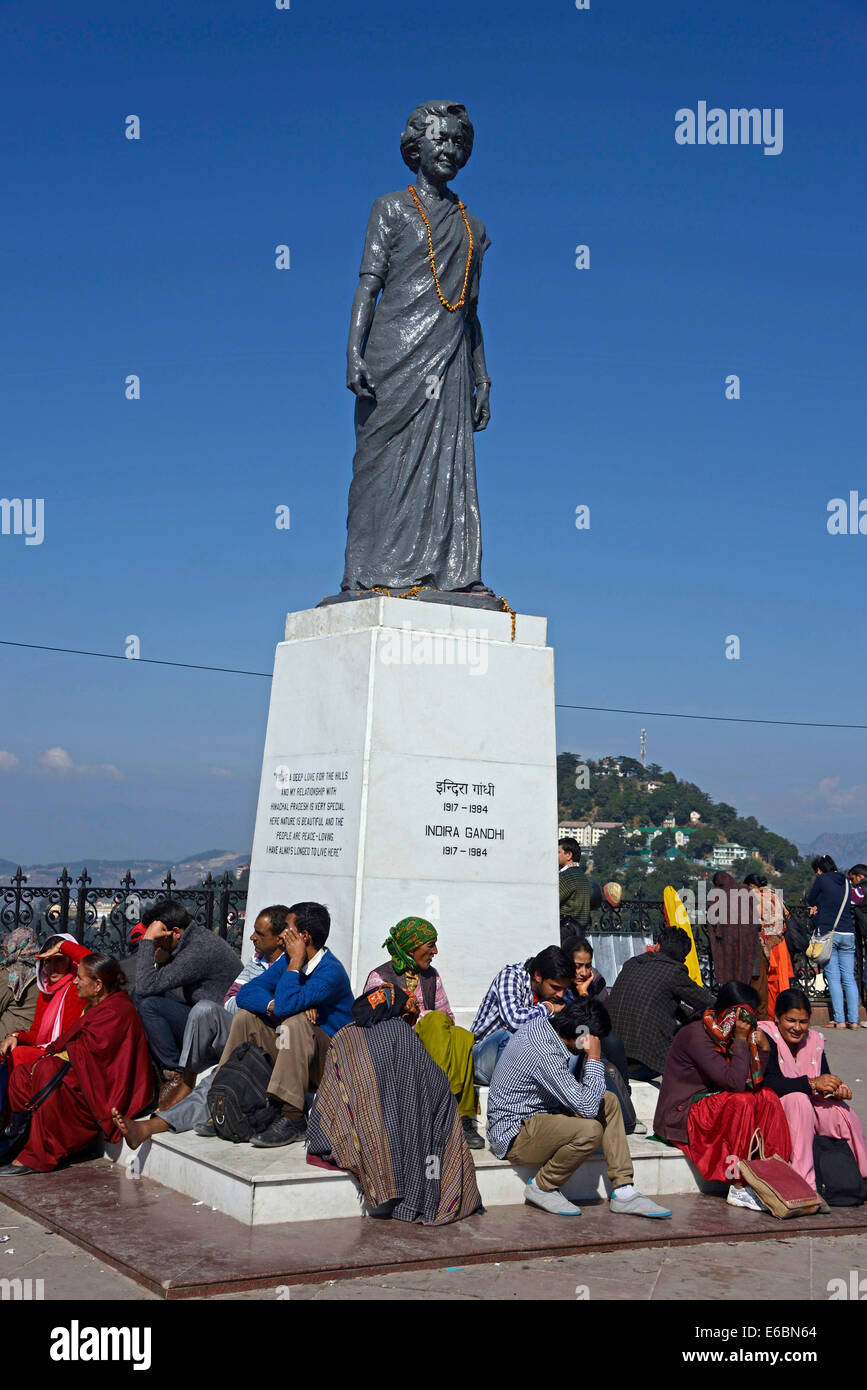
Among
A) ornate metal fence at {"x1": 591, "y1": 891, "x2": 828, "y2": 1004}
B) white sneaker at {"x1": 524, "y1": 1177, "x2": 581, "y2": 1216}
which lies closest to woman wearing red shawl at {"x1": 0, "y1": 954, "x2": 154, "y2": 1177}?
white sneaker at {"x1": 524, "y1": 1177, "x2": 581, "y2": 1216}

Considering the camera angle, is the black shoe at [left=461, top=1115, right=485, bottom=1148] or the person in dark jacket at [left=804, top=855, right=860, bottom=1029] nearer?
the black shoe at [left=461, top=1115, right=485, bottom=1148]

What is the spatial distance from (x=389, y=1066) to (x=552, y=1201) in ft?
3.30

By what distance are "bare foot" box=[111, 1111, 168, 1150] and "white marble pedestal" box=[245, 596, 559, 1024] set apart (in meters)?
1.36

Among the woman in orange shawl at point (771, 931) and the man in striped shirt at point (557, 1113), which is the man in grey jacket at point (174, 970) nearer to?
the man in striped shirt at point (557, 1113)

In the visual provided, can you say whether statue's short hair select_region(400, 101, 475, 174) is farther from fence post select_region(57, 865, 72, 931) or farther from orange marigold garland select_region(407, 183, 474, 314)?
fence post select_region(57, 865, 72, 931)

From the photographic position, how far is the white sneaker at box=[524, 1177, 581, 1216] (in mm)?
6414

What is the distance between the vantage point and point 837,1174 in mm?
6984

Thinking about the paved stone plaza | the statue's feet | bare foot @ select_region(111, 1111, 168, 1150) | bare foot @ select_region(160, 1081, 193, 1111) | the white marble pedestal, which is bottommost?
the paved stone plaza

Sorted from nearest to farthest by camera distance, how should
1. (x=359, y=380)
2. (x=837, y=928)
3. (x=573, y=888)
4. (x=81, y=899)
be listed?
1. (x=359, y=380)
2. (x=573, y=888)
3. (x=81, y=899)
4. (x=837, y=928)

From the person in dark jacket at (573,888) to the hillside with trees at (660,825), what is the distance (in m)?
19.0

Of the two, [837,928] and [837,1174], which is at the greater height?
[837,928]

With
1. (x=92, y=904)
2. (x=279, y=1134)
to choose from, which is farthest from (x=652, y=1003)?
(x=92, y=904)

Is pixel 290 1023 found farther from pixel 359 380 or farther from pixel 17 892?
pixel 17 892

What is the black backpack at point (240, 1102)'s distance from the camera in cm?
686
